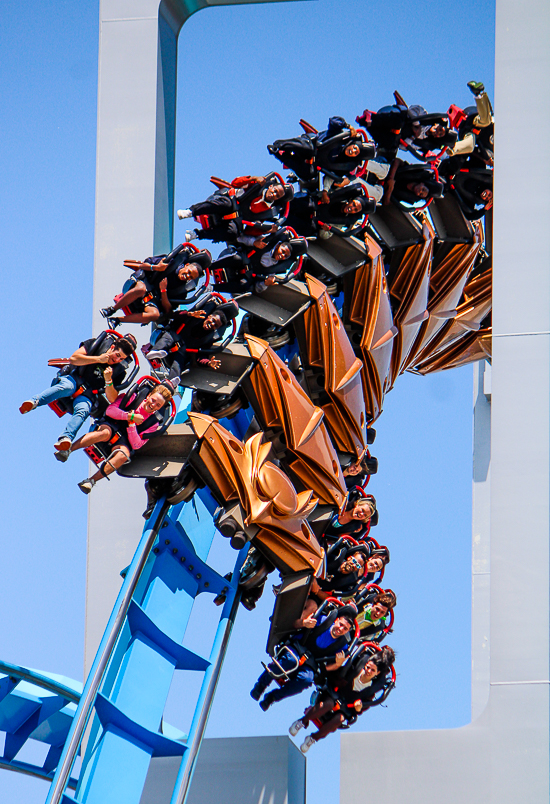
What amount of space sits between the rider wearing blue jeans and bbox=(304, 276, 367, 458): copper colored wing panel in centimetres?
210

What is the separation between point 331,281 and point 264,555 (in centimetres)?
273

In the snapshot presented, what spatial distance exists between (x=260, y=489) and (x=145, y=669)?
1618 mm

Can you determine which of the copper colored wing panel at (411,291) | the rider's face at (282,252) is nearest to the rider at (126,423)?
the rider's face at (282,252)

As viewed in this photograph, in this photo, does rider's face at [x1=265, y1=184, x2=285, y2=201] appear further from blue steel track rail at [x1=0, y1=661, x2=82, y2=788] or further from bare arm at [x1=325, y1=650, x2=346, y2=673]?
blue steel track rail at [x1=0, y1=661, x2=82, y2=788]

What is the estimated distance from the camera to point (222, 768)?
28.9 ft

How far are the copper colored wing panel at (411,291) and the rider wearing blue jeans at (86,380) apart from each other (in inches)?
141

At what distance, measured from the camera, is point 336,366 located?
9320 mm

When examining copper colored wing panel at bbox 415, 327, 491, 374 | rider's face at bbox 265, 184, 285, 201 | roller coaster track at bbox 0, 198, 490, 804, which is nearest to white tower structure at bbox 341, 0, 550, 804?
roller coaster track at bbox 0, 198, 490, 804

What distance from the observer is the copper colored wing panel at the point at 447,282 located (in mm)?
10773

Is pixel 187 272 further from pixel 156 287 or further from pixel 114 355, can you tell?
pixel 114 355

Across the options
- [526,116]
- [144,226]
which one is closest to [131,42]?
[144,226]

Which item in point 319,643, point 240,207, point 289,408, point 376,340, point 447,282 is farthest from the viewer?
point 447,282

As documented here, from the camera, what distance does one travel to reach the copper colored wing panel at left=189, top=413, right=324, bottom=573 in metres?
8.11

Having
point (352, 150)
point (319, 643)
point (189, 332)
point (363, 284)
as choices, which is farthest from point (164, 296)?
point (319, 643)
